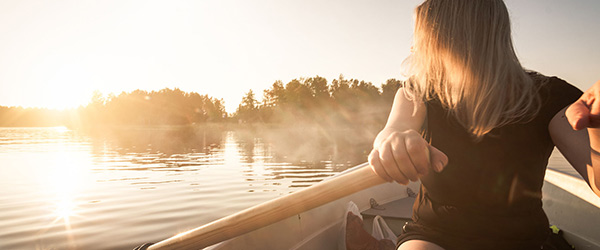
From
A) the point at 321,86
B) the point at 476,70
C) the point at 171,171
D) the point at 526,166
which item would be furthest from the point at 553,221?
the point at 321,86

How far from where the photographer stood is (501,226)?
144cm

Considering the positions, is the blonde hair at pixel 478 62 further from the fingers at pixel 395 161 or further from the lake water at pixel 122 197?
the lake water at pixel 122 197

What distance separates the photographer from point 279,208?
1.52 m

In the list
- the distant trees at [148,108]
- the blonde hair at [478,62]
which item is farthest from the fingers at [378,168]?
the distant trees at [148,108]

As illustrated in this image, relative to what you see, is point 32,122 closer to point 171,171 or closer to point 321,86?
point 321,86

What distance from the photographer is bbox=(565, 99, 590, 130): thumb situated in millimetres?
885

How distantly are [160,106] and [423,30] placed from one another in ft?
394

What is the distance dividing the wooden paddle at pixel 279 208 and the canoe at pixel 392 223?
0.35 metres

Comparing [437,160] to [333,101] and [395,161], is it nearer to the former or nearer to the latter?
[395,161]

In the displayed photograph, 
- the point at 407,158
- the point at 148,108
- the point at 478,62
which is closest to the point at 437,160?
the point at 407,158

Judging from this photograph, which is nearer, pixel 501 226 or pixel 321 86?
pixel 501 226

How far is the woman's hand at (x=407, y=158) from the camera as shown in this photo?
3.24ft

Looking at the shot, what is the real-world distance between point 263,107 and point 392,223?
9479 centimetres

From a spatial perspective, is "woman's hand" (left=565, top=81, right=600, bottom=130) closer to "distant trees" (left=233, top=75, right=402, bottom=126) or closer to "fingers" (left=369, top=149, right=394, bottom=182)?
"fingers" (left=369, top=149, right=394, bottom=182)
